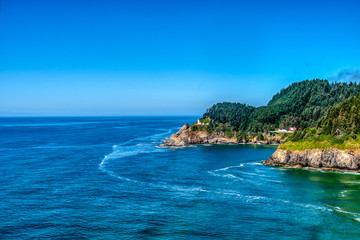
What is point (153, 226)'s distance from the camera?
52562 mm

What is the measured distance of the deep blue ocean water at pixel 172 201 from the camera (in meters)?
50.9

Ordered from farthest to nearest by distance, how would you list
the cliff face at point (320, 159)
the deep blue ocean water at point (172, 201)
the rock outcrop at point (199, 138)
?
the rock outcrop at point (199, 138), the cliff face at point (320, 159), the deep blue ocean water at point (172, 201)

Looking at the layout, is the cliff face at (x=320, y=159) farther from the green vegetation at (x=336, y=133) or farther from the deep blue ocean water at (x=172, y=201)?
the deep blue ocean water at (x=172, y=201)

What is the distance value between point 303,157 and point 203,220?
58043mm

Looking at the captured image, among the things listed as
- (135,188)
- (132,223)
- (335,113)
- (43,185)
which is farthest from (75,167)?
(335,113)

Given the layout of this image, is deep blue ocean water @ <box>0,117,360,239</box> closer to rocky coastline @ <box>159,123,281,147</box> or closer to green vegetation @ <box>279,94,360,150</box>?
green vegetation @ <box>279,94,360,150</box>

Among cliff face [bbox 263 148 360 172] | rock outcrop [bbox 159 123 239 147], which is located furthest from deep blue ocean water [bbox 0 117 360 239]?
rock outcrop [bbox 159 123 239 147]

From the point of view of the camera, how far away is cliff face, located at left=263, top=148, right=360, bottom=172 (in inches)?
3573

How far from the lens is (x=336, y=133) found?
328 ft

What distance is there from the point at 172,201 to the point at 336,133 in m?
62.2

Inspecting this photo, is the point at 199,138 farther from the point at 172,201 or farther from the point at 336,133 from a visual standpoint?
the point at 172,201

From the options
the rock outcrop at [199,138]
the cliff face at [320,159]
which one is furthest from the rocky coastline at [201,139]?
the cliff face at [320,159]

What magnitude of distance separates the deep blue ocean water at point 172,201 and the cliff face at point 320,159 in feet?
15.5

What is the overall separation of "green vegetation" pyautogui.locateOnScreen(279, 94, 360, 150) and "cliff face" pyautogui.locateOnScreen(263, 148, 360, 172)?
1539 mm
